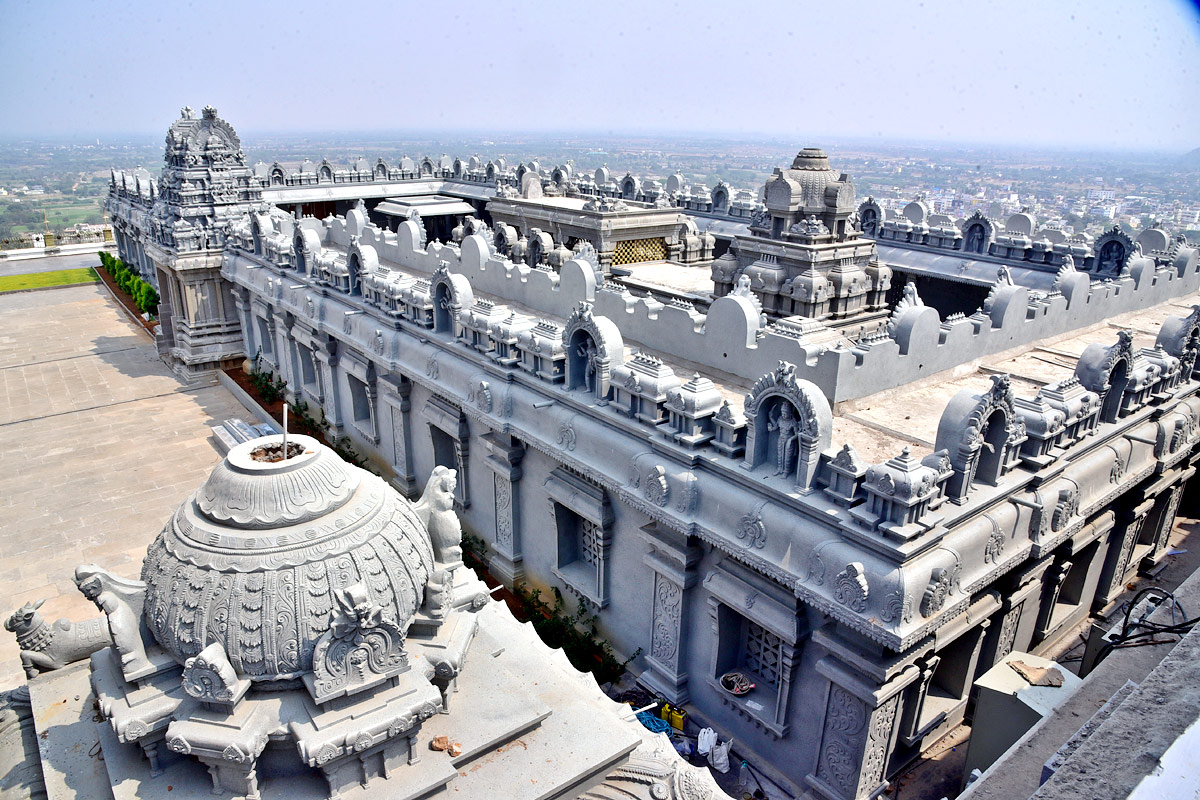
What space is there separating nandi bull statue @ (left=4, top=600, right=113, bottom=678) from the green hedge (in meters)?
39.5

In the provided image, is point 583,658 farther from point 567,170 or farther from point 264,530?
point 567,170

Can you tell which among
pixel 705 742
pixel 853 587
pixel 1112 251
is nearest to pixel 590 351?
pixel 853 587

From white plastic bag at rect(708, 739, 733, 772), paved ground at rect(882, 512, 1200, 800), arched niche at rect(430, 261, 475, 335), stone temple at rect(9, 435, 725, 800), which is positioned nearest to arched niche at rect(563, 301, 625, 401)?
arched niche at rect(430, 261, 475, 335)

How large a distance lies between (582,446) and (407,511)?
716 cm

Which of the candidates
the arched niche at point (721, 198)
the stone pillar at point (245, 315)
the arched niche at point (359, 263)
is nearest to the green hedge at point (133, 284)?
the stone pillar at point (245, 315)

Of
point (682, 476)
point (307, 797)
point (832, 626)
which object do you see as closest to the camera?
point (307, 797)

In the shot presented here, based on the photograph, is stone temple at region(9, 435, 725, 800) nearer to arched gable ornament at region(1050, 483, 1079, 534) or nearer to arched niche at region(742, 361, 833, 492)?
arched niche at region(742, 361, 833, 492)

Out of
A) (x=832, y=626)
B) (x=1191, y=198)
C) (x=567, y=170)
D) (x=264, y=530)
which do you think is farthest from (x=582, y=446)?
(x=1191, y=198)

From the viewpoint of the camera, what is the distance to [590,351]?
15234mm

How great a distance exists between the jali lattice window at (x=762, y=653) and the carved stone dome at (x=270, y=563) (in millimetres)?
7482

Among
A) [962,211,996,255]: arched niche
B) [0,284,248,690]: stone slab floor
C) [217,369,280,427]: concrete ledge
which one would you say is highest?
[962,211,996,255]: arched niche

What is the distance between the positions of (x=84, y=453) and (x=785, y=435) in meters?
24.6

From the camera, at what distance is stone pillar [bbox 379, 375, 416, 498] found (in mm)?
21938

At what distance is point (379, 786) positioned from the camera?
285 inches
